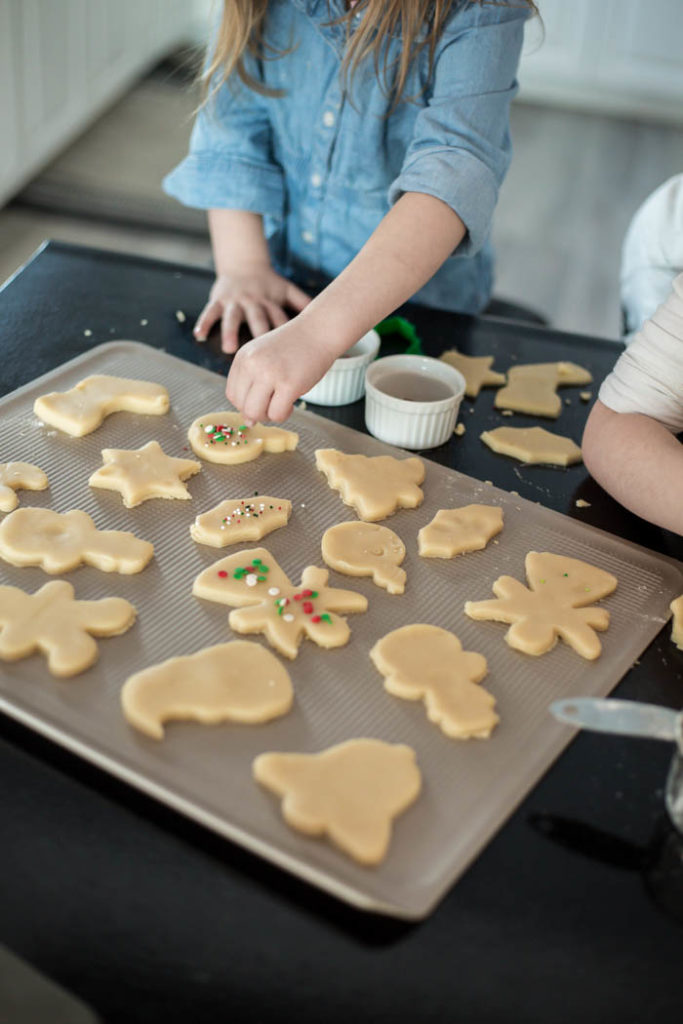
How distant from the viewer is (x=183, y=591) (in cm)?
76

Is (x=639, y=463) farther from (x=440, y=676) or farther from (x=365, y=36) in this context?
(x=365, y=36)

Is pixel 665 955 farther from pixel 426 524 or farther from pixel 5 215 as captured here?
pixel 5 215

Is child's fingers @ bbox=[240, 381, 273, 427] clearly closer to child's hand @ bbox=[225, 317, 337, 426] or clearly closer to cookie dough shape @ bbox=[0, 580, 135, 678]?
child's hand @ bbox=[225, 317, 337, 426]

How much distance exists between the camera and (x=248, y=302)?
112 cm

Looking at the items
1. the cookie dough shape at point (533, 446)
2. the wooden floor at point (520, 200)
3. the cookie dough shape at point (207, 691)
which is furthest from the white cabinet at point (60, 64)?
the cookie dough shape at point (207, 691)

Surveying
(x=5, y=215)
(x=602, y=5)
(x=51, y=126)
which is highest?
(x=602, y=5)

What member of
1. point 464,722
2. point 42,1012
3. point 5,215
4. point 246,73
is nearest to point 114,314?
point 246,73

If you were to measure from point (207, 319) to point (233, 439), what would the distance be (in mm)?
234

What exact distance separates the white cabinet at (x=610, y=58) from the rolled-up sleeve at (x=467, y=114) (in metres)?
2.58

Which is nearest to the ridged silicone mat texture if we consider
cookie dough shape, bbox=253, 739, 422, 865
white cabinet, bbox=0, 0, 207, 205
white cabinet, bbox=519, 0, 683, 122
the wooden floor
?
cookie dough shape, bbox=253, 739, 422, 865

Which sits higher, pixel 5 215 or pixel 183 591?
pixel 183 591

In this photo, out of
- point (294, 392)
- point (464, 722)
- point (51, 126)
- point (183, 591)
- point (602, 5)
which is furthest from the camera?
point (602, 5)

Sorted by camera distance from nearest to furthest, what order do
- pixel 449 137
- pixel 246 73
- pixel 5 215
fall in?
pixel 449 137 < pixel 246 73 < pixel 5 215

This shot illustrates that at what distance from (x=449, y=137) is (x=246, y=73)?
10.5 inches
